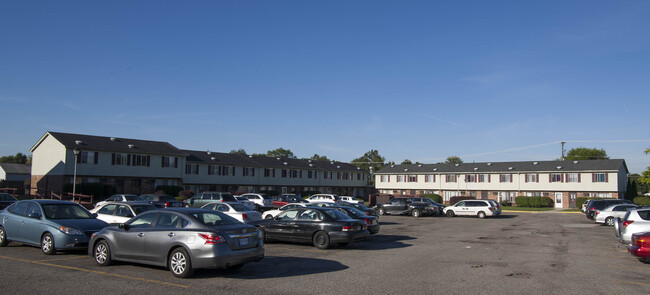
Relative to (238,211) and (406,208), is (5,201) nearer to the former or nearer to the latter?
(238,211)

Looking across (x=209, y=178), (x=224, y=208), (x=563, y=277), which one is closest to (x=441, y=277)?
(x=563, y=277)

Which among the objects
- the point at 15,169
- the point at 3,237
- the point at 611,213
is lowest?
the point at 3,237

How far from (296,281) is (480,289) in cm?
364

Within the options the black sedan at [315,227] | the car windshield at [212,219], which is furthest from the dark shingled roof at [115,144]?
the car windshield at [212,219]

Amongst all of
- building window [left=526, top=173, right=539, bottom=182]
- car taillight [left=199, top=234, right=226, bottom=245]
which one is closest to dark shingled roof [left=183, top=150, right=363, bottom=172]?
building window [left=526, top=173, right=539, bottom=182]

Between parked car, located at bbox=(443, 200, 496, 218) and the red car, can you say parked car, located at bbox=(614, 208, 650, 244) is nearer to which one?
the red car

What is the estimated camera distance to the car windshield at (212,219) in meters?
10.1

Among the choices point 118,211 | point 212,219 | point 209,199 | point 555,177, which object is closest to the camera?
point 212,219

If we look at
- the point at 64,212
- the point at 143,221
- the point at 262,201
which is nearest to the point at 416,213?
the point at 262,201

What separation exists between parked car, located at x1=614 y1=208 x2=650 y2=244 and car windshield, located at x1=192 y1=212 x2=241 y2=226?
1257 cm

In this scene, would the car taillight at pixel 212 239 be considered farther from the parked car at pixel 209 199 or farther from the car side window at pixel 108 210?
the parked car at pixel 209 199

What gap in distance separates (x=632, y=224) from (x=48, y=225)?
17462mm

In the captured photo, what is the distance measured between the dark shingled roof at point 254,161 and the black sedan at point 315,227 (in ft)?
145

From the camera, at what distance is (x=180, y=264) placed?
9734 mm
